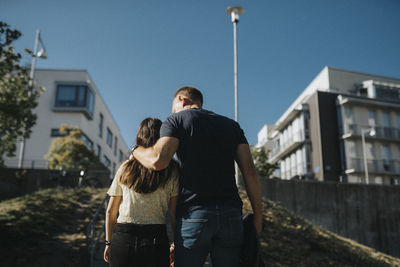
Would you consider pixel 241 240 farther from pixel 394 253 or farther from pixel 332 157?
pixel 332 157

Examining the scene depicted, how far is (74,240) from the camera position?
26.8ft

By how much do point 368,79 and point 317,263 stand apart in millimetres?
34900

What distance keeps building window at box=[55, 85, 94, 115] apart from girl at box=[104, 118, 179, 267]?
101 ft

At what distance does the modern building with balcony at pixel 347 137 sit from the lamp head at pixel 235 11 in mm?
18273

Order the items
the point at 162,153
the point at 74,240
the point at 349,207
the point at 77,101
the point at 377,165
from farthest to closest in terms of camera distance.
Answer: the point at 77,101 < the point at 377,165 < the point at 349,207 < the point at 74,240 < the point at 162,153

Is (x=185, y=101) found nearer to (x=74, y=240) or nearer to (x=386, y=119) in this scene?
(x=74, y=240)

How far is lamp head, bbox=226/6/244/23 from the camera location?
1595 centimetres

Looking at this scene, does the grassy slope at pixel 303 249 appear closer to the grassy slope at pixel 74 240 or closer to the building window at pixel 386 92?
the grassy slope at pixel 74 240

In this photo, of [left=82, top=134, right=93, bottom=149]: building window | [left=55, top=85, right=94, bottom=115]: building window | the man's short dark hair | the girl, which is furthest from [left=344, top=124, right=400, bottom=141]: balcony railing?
the girl

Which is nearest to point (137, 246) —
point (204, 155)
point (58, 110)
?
point (204, 155)

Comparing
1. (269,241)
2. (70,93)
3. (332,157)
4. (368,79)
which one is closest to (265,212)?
(269,241)

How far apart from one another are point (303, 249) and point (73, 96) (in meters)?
28.1

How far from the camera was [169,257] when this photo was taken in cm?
260

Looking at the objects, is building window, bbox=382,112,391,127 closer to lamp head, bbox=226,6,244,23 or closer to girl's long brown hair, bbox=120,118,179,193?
lamp head, bbox=226,6,244,23
